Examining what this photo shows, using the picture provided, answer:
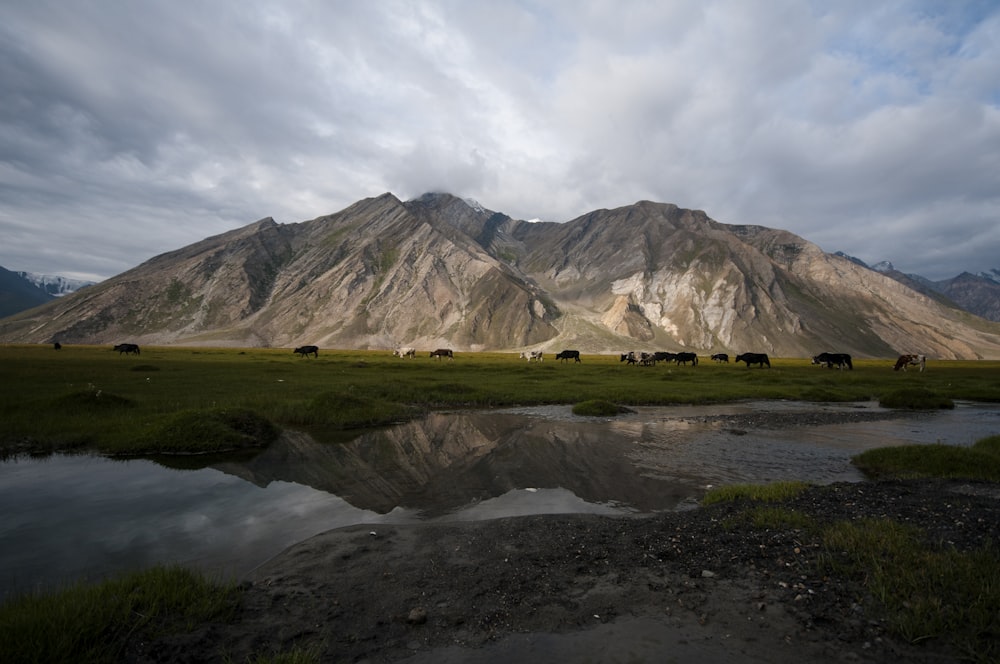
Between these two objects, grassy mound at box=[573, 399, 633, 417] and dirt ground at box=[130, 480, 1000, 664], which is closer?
dirt ground at box=[130, 480, 1000, 664]

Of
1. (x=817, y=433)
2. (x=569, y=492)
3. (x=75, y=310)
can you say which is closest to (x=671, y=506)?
(x=569, y=492)

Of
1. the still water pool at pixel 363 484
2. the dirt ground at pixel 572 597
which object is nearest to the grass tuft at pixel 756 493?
the still water pool at pixel 363 484

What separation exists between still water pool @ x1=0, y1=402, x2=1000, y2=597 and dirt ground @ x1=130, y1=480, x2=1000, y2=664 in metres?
2.06

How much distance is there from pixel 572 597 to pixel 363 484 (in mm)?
9496

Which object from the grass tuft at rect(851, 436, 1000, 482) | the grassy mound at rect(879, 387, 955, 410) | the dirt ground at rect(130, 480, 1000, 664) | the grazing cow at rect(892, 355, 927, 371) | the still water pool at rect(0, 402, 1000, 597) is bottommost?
the still water pool at rect(0, 402, 1000, 597)

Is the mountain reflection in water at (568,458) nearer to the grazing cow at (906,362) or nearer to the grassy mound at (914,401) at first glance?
the grassy mound at (914,401)

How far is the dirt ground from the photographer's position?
20.4ft

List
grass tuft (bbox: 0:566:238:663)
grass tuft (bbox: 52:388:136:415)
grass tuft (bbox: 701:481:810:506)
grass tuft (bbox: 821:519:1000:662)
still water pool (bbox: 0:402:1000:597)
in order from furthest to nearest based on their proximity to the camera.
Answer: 1. grass tuft (bbox: 52:388:136:415)
2. grass tuft (bbox: 701:481:810:506)
3. still water pool (bbox: 0:402:1000:597)
4. grass tuft (bbox: 821:519:1000:662)
5. grass tuft (bbox: 0:566:238:663)

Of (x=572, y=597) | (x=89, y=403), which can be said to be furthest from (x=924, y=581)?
(x=89, y=403)

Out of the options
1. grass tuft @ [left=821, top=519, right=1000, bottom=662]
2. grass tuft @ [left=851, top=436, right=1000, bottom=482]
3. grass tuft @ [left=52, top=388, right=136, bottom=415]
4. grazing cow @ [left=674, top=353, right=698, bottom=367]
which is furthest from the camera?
grazing cow @ [left=674, top=353, right=698, bottom=367]

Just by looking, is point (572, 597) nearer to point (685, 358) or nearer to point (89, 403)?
point (89, 403)

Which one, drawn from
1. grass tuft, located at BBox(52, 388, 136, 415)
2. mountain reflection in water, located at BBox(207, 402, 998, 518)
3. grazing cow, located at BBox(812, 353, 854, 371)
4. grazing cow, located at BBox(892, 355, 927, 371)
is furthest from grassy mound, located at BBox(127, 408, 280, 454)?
grazing cow, located at BBox(892, 355, 927, 371)

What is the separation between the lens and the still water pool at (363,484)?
33.2 feet

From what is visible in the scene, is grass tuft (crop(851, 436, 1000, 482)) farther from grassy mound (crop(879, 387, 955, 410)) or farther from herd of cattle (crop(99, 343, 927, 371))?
herd of cattle (crop(99, 343, 927, 371))
